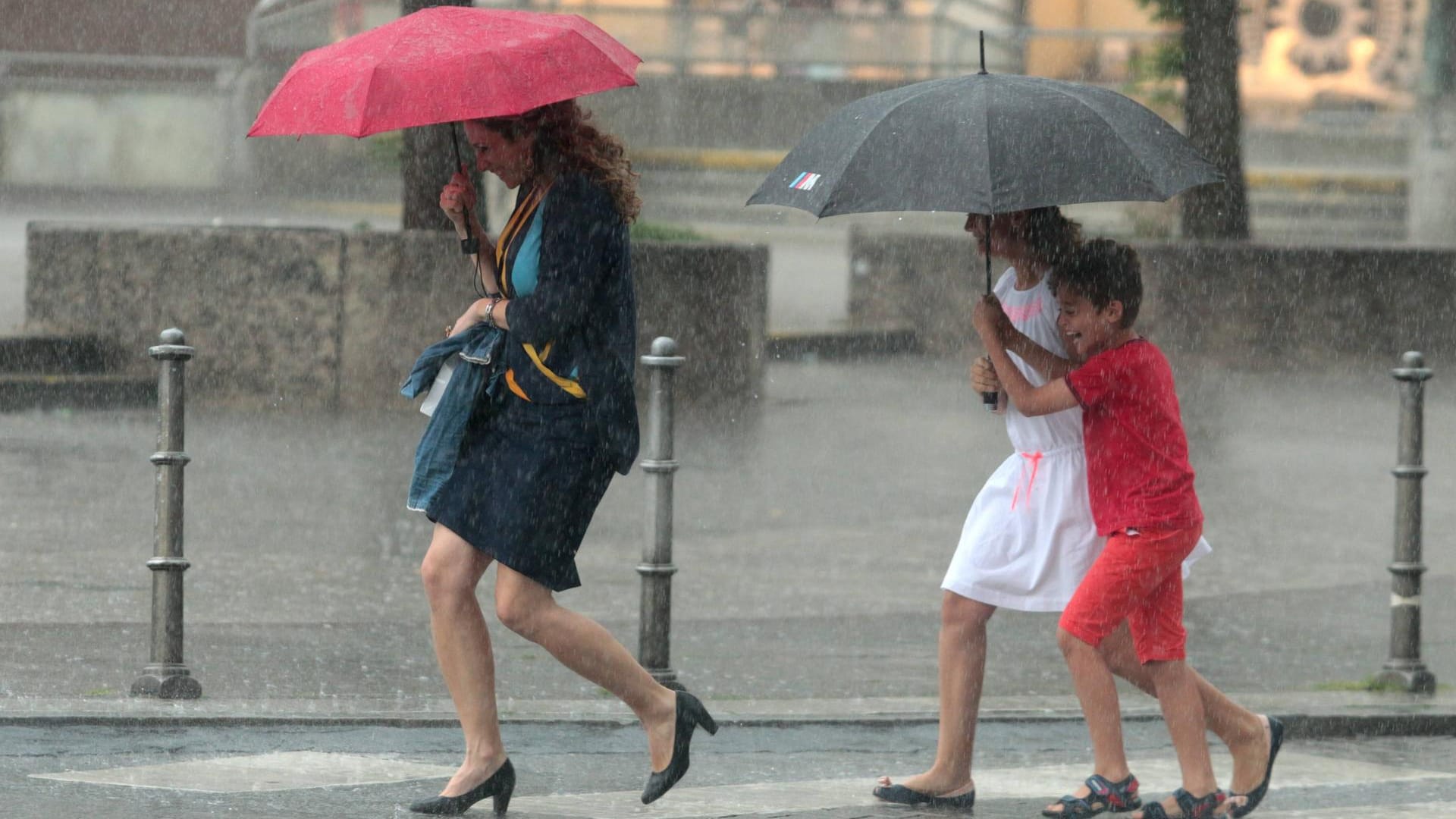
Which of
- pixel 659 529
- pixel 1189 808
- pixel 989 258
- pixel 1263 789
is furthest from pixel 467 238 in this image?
pixel 1263 789

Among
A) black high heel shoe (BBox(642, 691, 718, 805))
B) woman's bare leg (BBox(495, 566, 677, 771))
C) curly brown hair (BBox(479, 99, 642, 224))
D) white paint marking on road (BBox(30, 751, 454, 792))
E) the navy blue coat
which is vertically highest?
curly brown hair (BBox(479, 99, 642, 224))

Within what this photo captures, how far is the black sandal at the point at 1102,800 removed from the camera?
231 inches

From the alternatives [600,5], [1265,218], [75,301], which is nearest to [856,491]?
[75,301]

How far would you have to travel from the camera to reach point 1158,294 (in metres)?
19.0

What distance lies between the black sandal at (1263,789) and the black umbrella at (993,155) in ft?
4.35

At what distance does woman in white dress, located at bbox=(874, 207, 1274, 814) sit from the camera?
5.81m

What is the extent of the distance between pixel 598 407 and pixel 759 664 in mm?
2730

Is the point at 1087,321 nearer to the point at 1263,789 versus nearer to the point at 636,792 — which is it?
the point at 1263,789

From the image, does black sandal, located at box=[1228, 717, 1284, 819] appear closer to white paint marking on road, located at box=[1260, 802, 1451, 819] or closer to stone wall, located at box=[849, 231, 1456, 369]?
white paint marking on road, located at box=[1260, 802, 1451, 819]

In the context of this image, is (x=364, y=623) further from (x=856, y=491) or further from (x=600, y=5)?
(x=600, y=5)

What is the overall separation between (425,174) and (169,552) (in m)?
8.50

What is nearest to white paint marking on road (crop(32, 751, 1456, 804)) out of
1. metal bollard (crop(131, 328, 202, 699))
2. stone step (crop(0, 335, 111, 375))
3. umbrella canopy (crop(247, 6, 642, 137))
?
metal bollard (crop(131, 328, 202, 699))

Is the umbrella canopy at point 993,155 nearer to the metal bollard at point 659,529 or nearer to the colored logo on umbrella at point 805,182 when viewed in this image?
the colored logo on umbrella at point 805,182

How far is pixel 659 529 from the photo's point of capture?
7.48 metres
